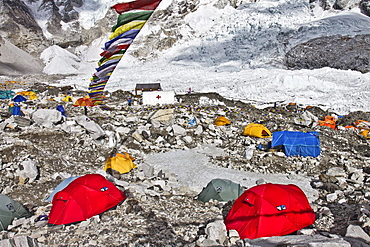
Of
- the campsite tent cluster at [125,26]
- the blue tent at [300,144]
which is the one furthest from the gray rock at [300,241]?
the blue tent at [300,144]

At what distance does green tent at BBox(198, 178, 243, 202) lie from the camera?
22.9ft

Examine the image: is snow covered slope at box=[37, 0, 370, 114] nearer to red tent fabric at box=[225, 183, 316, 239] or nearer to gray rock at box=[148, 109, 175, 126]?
gray rock at box=[148, 109, 175, 126]

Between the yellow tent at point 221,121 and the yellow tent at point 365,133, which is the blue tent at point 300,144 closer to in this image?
the yellow tent at point 221,121

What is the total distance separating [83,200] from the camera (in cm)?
609

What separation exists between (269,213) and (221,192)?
1.83 metres

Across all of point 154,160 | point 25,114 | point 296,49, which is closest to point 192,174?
point 154,160

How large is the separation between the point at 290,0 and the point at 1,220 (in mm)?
48021

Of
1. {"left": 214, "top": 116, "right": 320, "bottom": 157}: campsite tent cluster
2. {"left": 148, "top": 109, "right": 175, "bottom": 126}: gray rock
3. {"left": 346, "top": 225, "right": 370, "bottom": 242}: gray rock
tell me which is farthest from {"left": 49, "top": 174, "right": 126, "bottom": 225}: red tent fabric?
{"left": 148, "top": 109, "right": 175, "bottom": 126}: gray rock

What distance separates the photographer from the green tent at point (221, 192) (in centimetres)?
698

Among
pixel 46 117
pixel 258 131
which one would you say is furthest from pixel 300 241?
pixel 46 117

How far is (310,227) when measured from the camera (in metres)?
5.46

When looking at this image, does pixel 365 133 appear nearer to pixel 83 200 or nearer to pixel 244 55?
pixel 83 200

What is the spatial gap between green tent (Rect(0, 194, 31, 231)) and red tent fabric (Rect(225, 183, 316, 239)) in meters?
4.36

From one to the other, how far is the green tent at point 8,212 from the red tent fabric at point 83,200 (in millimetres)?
727
